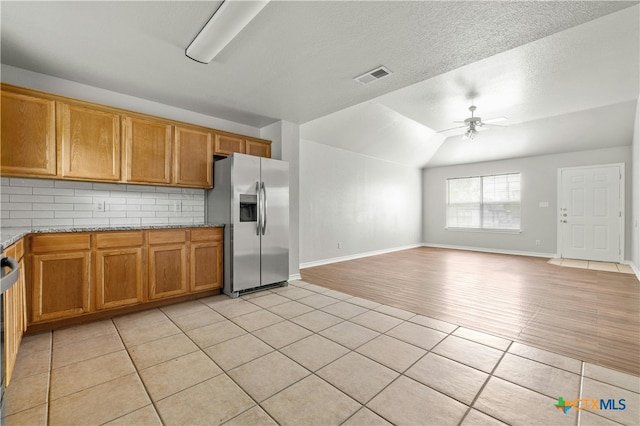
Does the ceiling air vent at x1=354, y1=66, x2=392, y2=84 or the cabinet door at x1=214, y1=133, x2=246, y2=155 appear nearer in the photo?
the ceiling air vent at x1=354, y1=66, x2=392, y2=84

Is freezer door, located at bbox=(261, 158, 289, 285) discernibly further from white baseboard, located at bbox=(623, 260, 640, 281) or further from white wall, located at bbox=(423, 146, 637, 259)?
white wall, located at bbox=(423, 146, 637, 259)

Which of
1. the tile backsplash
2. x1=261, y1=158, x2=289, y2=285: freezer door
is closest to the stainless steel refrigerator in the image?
x1=261, y1=158, x2=289, y2=285: freezer door

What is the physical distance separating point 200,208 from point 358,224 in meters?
3.85

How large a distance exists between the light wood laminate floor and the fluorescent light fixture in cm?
316

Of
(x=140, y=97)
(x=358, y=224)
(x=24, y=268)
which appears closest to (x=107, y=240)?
(x=24, y=268)

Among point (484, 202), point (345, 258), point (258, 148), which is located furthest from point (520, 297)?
point (484, 202)

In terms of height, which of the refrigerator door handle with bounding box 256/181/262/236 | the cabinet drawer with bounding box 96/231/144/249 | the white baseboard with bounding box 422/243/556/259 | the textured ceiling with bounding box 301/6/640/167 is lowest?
the white baseboard with bounding box 422/243/556/259

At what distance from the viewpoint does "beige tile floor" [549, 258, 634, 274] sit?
5.21 m

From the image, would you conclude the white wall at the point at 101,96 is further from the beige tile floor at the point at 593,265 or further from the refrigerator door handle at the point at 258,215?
the beige tile floor at the point at 593,265

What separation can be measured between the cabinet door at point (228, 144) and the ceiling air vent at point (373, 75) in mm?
2002

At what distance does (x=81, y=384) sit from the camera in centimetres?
178

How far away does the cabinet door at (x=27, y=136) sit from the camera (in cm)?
254

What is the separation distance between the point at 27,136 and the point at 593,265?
913 centimetres

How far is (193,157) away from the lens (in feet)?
12.1
